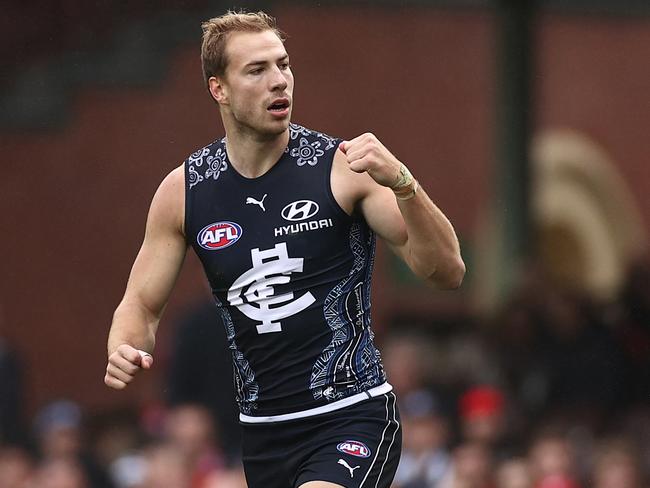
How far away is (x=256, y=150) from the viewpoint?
19.9 ft

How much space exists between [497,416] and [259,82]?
178 inches

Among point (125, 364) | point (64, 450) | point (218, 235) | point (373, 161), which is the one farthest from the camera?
point (64, 450)

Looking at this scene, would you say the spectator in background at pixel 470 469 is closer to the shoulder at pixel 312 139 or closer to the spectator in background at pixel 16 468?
the spectator in background at pixel 16 468

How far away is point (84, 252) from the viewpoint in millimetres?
15273

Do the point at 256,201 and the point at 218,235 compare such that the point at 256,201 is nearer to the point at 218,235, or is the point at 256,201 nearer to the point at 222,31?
the point at 218,235

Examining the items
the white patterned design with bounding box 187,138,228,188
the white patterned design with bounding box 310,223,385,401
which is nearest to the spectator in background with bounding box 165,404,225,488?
the white patterned design with bounding box 187,138,228,188

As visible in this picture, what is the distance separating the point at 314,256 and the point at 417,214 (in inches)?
18.5

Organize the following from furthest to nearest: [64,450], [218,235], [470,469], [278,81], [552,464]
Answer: [64,450] < [470,469] < [552,464] < [218,235] < [278,81]

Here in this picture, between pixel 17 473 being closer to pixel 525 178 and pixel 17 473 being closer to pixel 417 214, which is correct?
pixel 525 178

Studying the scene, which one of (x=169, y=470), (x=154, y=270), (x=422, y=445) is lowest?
(x=169, y=470)

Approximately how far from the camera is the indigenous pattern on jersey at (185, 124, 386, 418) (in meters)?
5.93

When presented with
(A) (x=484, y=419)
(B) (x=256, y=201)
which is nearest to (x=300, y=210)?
(B) (x=256, y=201)

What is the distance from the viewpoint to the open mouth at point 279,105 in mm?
5945

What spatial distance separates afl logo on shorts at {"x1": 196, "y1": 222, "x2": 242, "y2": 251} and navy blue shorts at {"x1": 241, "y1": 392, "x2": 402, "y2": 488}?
0.70m
